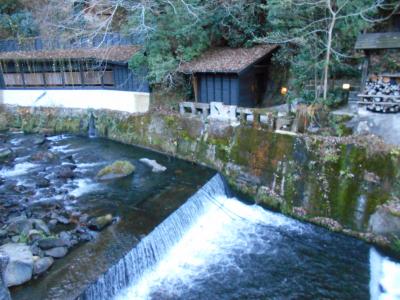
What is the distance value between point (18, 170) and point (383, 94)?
58.2 feet

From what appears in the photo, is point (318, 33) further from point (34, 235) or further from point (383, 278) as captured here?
point (34, 235)

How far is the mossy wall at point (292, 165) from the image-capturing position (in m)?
11.1

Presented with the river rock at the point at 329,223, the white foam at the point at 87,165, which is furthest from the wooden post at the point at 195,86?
the river rock at the point at 329,223

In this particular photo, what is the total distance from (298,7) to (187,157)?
364 inches

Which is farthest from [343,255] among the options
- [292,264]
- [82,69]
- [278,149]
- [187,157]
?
[82,69]

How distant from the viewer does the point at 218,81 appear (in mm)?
17938

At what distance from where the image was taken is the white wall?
2098 cm

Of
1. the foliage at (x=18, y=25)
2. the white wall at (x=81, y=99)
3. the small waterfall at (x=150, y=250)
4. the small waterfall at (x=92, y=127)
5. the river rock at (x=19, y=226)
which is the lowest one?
the small waterfall at (x=150, y=250)

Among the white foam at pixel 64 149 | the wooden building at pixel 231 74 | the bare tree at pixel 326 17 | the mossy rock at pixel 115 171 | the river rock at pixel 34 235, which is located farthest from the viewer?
the white foam at pixel 64 149

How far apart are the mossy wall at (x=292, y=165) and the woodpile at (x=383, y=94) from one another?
95.3 inches

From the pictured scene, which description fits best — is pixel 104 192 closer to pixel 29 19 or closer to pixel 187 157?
pixel 187 157

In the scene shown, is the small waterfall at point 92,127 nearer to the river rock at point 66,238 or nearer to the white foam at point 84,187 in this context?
the white foam at point 84,187

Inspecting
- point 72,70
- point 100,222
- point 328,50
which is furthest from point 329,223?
point 72,70

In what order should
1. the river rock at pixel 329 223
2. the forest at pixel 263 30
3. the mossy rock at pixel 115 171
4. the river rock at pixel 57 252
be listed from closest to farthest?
the river rock at pixel 57 252
the river rock at pixel 329 223
the forest at pixel 263 30
the mossy rock at pixel 115 171
